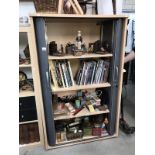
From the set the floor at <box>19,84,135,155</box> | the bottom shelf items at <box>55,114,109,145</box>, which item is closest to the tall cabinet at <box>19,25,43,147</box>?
the floor at <box>19,84,135,155</box>

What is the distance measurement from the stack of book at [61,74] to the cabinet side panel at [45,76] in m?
0.11

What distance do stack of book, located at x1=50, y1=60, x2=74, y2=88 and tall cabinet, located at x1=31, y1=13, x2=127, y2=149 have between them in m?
0.02

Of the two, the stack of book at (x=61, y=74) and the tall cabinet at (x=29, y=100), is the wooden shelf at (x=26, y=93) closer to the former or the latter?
the tall cabinet at (x=29, y=100)

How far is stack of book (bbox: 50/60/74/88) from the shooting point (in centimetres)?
180

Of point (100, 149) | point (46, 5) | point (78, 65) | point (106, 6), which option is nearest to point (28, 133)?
point (100, 149)

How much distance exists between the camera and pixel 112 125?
2.09 m

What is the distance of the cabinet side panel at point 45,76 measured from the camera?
61.8 inches

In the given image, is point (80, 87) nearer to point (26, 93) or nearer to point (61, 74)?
point (61, 74)

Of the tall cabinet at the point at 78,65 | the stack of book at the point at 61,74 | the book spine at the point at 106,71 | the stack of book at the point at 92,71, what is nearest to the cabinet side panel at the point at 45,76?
the tall cabinet at the point at 78,65

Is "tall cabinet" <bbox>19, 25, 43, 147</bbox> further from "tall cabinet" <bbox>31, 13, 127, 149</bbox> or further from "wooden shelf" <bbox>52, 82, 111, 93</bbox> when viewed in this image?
"wooden shelf" <bbox>52, 82, 111, 93</bbox>

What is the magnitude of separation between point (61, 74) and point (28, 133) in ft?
2.54
